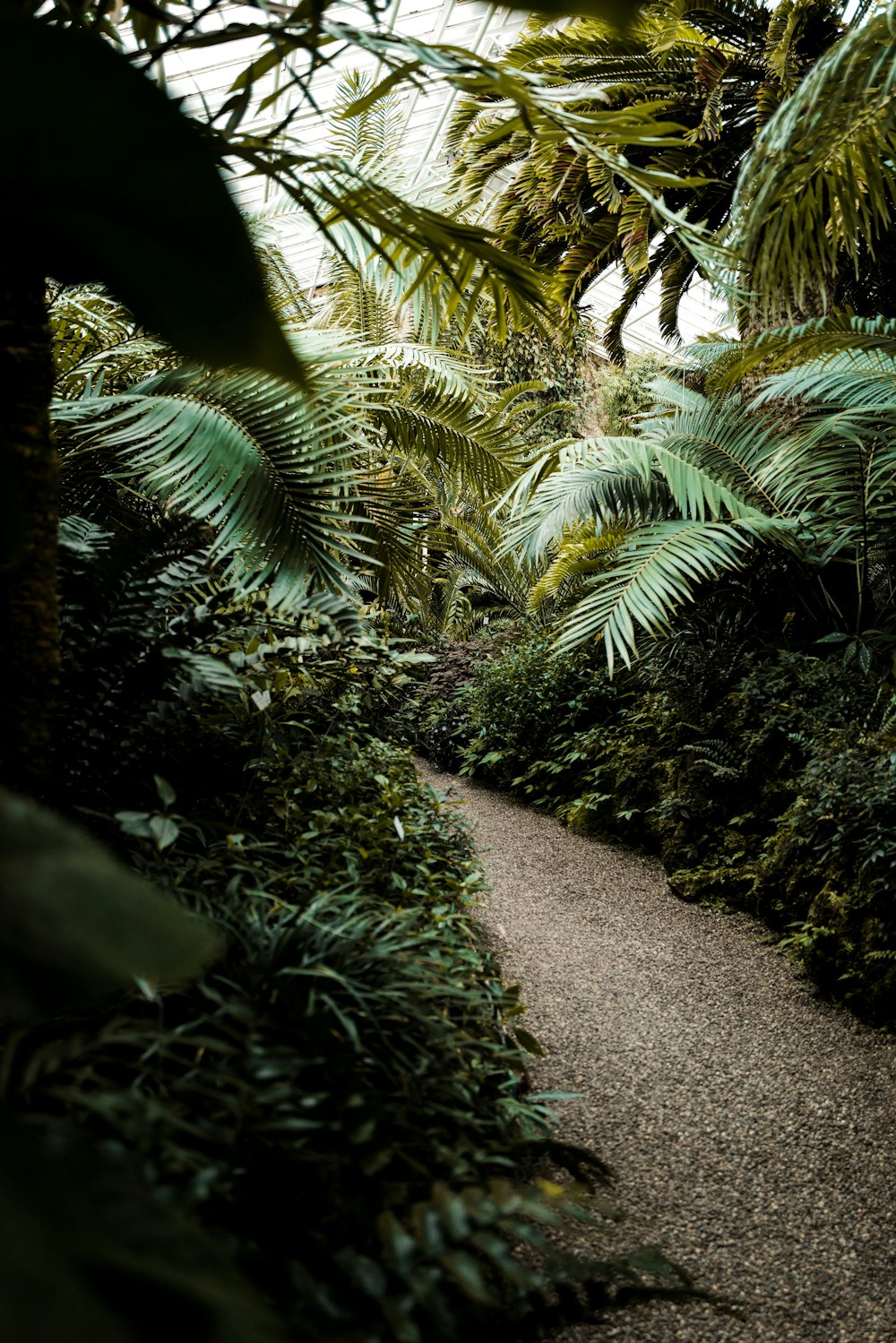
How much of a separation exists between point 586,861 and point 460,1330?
4028mm

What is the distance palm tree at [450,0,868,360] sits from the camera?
5.11 metres

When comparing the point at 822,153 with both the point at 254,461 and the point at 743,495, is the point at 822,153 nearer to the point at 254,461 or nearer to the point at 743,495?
the point at 254,461

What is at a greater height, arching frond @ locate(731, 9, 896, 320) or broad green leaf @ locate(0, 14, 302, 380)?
arching frond @ locate(731, 9, 896, 320)

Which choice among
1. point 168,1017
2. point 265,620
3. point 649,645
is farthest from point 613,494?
point 168,1017

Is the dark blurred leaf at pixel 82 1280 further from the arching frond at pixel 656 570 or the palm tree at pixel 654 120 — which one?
the palm tree at pixel 654 120

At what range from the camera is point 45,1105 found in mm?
1263

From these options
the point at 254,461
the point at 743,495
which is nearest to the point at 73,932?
the point at 254,461

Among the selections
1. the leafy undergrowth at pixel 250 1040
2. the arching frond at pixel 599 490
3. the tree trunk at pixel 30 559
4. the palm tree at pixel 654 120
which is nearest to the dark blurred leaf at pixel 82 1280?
the leafy undergrowth at pixel 250 1040

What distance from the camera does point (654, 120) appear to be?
467 centimetres

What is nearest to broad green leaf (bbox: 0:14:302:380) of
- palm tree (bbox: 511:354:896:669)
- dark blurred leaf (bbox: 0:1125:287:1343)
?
dark blurred leaf (bbox: 0:1125:287:1343)

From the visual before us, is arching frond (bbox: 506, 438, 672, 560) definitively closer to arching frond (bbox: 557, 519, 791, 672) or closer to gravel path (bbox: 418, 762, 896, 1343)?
arching frond (bbox: 557, 519, 791, 672)

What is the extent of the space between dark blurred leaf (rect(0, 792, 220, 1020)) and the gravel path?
1.83 m

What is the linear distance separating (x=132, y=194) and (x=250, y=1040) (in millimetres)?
978

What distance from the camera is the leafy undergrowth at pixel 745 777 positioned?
3.25 meters
